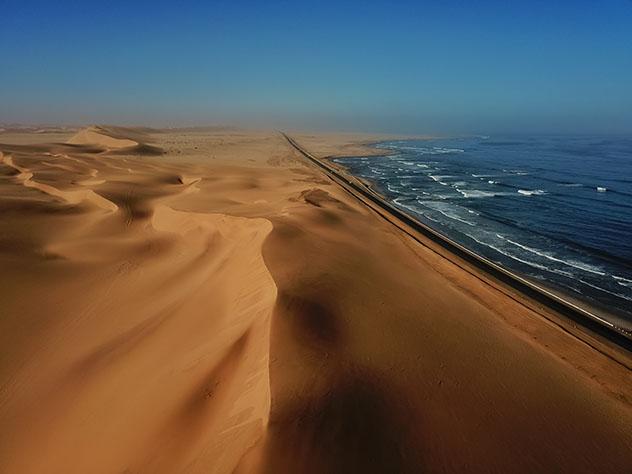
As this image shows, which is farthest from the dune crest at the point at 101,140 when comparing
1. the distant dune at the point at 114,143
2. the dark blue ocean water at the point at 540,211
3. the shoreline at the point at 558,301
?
the shoreline at the point at 558,301

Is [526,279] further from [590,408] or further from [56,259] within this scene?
[56,259]

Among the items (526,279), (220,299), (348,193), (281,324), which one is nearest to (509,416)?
(281,324)

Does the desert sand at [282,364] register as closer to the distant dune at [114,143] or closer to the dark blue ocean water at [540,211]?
the dark blue ocean water at [540,211]

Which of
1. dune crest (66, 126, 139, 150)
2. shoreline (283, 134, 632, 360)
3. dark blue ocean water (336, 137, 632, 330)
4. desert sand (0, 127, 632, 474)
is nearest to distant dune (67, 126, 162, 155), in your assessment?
dune crest (66, 126, 139, 150)

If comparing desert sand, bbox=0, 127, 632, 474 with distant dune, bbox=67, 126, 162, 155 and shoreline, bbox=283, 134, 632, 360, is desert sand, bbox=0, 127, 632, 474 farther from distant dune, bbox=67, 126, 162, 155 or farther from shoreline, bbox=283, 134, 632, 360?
distant dune, bbox=67, 126, 162, 155

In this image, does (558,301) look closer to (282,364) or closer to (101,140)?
(282,364)

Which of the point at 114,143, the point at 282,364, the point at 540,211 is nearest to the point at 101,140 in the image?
the point at 114,143
